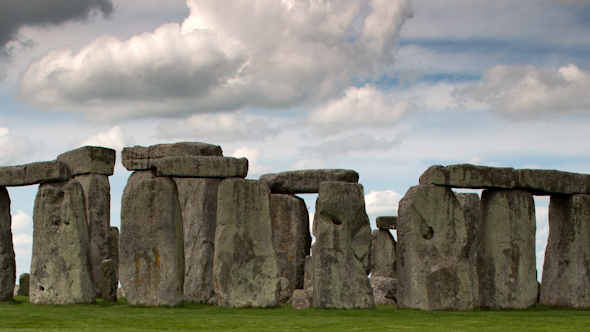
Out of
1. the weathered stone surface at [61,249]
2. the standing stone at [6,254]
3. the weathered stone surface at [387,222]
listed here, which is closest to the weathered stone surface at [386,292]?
the weathered stone surface at [387,222]

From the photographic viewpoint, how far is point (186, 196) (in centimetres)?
1970

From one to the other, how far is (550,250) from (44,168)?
38.5ft

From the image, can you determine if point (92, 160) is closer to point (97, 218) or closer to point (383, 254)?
point (97, 218)

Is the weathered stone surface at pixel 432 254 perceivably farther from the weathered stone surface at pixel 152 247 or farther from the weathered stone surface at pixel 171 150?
the weathered stone surface at pixel 171 150

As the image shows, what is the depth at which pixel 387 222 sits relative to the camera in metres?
24.3

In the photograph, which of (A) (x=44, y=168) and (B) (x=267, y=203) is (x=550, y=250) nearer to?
(B) (x=267, y=203)

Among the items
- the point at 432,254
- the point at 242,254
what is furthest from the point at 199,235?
the point at 432,254

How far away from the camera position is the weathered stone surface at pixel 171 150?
2012 cm

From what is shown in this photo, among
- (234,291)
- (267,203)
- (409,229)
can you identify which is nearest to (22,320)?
(234,291)

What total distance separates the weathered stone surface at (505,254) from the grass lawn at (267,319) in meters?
1.04

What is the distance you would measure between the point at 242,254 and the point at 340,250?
197 centimetres

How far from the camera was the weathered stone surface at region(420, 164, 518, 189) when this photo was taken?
1620cm

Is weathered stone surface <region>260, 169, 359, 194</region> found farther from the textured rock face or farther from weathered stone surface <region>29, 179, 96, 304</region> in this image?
weathered stone surface <region>29, 179, 96, 304</region>

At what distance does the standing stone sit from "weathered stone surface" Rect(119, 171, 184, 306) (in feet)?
11.7
